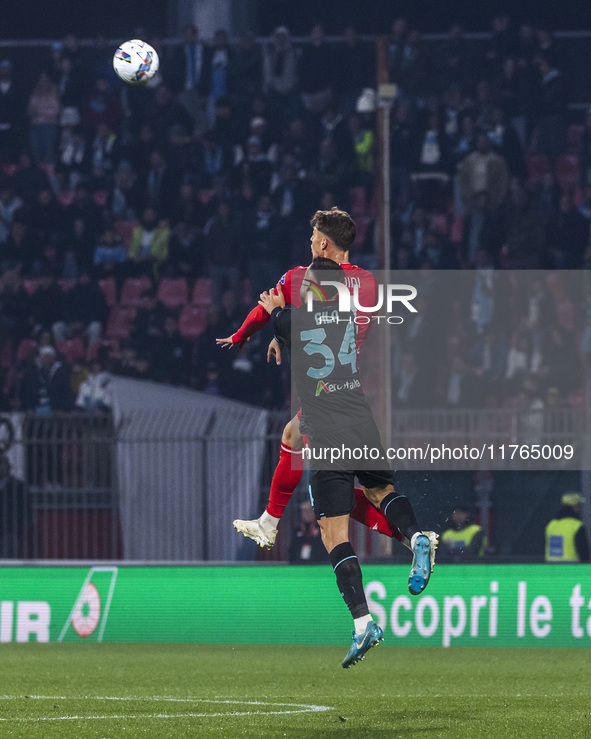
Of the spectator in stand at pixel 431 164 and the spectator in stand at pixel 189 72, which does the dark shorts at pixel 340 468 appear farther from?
the spectator in stand at pixel 189 72

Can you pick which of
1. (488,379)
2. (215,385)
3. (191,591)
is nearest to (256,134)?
(215,385)

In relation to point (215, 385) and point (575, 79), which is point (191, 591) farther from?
point (575, 79)

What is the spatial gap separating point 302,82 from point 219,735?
15.2 m

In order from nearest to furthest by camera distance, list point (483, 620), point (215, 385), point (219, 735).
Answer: point (219, 735) < point (483, 620) < point (215, 385)

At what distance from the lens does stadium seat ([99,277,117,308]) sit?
18.6 m

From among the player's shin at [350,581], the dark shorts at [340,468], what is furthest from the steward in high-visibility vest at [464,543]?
the player's shin at [350,581]

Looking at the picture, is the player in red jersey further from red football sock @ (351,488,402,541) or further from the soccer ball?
the soccer ball

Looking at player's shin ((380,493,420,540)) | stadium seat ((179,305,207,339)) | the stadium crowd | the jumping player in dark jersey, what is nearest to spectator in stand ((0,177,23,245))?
the stadium crowd

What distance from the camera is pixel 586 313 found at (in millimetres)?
15984

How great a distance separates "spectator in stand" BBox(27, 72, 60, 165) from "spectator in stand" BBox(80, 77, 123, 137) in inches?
18.3

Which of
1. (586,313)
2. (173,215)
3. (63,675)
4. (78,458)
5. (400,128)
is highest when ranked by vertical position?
(400,128)

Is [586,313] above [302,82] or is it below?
below

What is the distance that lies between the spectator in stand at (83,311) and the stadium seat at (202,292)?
1284 millimetres

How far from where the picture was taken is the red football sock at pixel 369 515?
23.3 ft
